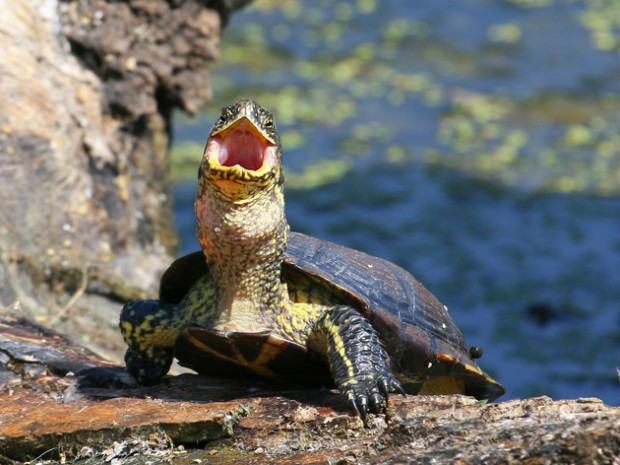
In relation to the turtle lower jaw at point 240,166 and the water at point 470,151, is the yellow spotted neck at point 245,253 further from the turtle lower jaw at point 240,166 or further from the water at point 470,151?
the water at point 470,151

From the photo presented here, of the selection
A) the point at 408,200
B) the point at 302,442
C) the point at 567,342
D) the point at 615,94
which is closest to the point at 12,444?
the point at 302,442

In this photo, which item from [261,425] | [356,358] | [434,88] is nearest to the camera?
[261,425]

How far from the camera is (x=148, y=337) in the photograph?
3.45 m

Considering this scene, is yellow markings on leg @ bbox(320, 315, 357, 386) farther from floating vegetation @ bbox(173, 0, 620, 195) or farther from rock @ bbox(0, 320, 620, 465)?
floating vegetation @ bbox(173, 0, 620, 195)

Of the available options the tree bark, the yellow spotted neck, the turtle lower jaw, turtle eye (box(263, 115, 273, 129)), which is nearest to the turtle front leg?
the yellow spotted neck

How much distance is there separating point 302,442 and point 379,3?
482 inches

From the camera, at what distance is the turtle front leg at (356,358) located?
112 inches

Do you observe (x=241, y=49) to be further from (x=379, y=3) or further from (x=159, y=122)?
(x=159, y=122)

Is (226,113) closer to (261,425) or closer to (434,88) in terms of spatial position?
(261,425)

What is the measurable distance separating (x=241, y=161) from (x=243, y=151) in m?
0.04

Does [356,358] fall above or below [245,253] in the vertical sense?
below

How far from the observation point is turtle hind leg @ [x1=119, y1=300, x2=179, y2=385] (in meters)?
3.44

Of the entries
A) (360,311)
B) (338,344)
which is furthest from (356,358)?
(360,311)

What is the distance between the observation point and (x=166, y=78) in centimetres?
584
